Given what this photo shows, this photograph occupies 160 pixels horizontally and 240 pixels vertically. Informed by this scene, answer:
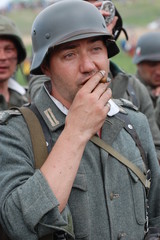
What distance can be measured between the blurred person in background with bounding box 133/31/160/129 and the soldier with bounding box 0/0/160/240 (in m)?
3.30

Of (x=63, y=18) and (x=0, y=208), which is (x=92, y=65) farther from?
(x=0, y=208)

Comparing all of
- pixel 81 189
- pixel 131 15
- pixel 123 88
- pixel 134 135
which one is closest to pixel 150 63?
pixel 123 88

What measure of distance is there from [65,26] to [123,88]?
1.77 meters

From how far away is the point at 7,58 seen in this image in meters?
5.37

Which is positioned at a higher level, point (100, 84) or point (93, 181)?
point (100, 84)

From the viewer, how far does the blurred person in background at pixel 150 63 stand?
21.8 ft

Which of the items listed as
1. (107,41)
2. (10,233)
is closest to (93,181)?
(10,233)

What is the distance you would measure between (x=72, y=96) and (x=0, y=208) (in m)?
0.81

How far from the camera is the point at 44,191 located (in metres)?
2.56

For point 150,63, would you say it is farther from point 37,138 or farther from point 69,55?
point 37,138

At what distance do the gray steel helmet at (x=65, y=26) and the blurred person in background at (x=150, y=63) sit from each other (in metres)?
3.32

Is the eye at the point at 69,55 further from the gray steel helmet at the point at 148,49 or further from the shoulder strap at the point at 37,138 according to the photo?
the gray steel helmet at the point at 148,49

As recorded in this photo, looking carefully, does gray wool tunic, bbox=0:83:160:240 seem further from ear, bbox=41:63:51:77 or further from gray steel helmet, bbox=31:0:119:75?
gray steel helmet, bbox=31:0:119:75

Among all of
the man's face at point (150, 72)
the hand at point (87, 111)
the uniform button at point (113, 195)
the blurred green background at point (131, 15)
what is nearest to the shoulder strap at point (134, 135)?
the uniform button at point (113, 195)
